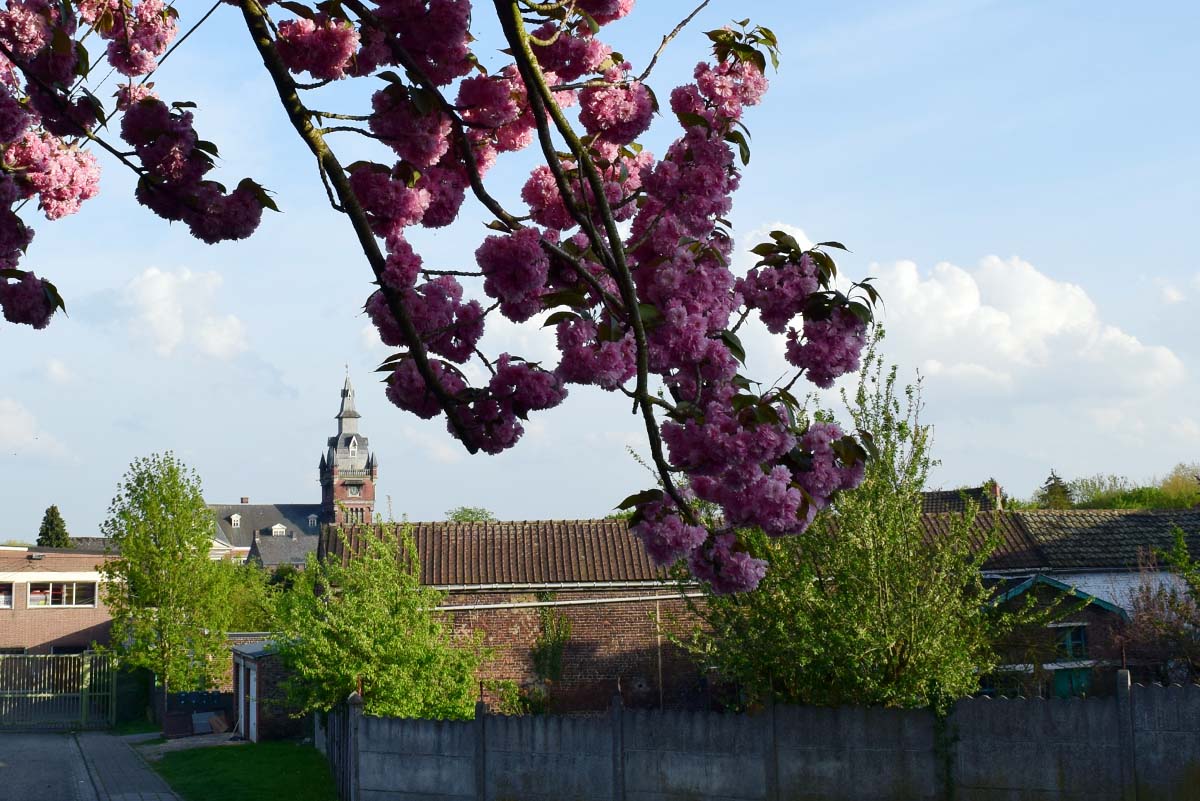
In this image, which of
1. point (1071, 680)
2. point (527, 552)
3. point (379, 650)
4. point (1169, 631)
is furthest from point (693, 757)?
point (527, 552)

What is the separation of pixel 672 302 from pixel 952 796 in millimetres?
9247

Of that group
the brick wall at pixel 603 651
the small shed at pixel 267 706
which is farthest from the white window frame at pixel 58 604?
the brick wall at pixel 603 651

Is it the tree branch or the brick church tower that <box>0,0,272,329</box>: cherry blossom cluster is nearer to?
the tree branch

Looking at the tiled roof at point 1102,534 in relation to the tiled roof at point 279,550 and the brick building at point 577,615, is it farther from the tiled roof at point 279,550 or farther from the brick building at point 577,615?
the tiled roof at point 279,550

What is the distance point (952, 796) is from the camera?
12.3 metres

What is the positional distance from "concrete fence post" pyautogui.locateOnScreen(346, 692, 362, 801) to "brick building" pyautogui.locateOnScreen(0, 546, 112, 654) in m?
37.3

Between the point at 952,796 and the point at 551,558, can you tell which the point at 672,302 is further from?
the point at 551,558

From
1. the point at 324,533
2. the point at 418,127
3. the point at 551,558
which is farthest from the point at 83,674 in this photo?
the point at 418,127

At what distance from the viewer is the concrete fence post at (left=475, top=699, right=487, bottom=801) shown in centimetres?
1456

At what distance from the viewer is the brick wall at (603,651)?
95.5 feet

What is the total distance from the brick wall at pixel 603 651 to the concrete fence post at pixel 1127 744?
1752 cm

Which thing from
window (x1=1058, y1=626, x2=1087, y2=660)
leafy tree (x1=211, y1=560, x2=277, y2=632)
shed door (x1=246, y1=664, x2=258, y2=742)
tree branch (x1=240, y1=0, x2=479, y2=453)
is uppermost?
tree branch (x1=240, y1=0, x2=479, y2=453)

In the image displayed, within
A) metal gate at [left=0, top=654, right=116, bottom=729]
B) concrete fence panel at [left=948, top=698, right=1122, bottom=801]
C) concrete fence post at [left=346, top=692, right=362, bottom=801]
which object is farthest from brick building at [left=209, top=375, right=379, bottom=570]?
concrete fence panel at [left=948, top=698, right=1122, bottom=801]

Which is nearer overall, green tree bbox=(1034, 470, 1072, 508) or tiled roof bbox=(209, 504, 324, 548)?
green tree bbox=(1034, 470, 1072, 508)
